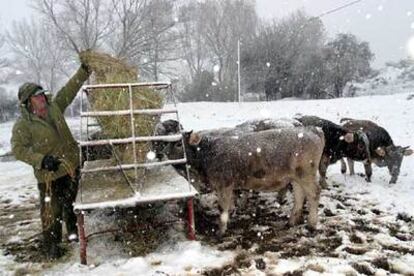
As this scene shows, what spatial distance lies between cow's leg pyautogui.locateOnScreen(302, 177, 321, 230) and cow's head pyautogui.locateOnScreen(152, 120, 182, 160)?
2.00 m

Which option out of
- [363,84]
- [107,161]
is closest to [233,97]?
[363,84]

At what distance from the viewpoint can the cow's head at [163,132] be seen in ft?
23.5

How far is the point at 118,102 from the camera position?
6.57m

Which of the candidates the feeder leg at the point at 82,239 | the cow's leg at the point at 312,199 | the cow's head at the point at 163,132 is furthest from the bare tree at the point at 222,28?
the feeder leg at the point at 82,239

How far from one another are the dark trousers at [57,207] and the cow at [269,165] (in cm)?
190

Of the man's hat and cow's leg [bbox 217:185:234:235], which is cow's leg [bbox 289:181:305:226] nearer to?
cow's leg [bbox 217:185:234:235]

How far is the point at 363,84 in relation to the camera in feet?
112

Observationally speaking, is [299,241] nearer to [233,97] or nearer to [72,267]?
[72,267]

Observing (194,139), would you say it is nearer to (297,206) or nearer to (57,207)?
(297,206)

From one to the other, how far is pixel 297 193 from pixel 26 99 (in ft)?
12.8

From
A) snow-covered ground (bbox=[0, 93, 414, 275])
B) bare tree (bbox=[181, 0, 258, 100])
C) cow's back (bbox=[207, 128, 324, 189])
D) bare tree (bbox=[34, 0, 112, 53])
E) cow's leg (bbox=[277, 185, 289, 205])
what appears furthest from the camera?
bare tree (bbox=[181, 0, 258, 100])

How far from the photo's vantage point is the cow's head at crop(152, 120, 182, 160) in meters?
7.18

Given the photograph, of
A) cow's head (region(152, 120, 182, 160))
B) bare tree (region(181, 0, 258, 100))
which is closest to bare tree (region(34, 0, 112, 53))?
bare tree (region(181, 0, 258, 100))

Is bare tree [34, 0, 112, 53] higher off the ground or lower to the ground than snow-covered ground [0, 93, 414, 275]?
higher
